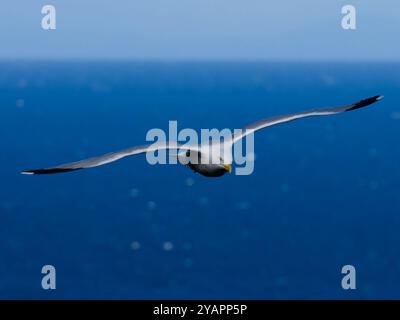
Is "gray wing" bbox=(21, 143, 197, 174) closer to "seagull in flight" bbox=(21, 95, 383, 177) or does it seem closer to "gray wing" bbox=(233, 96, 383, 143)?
"seagull in flight" bbox=(21, 95, 383, 177)

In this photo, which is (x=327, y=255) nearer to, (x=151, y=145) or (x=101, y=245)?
(x=101, y=245)

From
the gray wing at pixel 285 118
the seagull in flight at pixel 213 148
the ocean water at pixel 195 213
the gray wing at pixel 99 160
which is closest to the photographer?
Answer: the gray wing at pixel 99 160

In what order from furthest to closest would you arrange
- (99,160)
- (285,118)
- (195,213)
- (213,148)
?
(195,213) < (285,118) < (213,148) < (99,160)

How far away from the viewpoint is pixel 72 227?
4578cm

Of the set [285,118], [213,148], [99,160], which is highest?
[285,118]

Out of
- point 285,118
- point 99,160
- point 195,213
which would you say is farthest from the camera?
point 195,213

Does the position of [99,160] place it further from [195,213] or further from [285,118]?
[195,213]

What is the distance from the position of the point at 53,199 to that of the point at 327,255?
1503 cm

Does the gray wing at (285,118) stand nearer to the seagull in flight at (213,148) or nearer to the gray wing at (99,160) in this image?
the seagull in flight at (213,148)

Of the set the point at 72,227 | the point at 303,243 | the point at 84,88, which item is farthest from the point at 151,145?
the point at 84,88

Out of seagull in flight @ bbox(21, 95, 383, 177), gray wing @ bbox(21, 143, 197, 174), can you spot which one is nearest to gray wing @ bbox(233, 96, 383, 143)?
seagull in flight @ bbox(21, 95, 383, 177)

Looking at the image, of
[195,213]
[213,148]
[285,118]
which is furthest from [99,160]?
[195,213]

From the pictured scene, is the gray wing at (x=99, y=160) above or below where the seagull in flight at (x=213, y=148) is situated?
below

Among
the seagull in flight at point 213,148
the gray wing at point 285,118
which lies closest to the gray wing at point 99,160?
the seagull in flight at point 213,148
